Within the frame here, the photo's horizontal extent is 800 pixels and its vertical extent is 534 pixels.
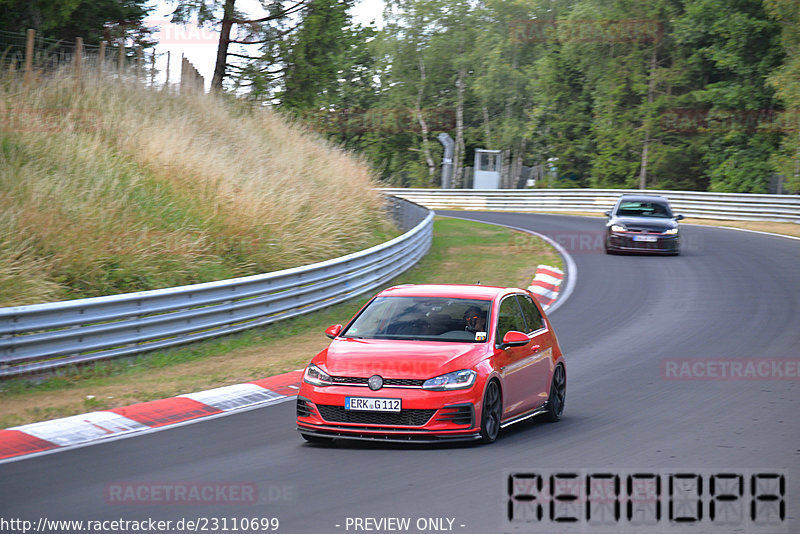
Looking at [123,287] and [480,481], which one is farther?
[123,287]

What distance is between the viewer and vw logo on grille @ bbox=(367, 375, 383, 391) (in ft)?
27.5

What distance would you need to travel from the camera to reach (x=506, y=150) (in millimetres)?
72125

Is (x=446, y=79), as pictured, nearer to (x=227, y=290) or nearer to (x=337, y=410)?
(x=227, y=290)

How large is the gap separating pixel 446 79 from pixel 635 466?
224 feet

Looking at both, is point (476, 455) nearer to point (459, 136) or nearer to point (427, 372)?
point (427, 372)

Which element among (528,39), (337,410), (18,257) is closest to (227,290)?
(18,257)

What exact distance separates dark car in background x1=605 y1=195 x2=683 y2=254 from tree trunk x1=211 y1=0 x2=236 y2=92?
13.0 meters

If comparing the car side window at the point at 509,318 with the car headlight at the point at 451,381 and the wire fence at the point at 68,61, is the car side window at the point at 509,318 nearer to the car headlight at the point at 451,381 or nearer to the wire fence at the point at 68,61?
the car headlight at the point at 451,381

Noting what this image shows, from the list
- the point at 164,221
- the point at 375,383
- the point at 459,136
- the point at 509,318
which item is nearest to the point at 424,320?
the point at 509,318

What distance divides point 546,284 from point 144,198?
887 cm

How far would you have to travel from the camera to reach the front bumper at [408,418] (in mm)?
8375

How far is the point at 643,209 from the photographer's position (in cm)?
2778

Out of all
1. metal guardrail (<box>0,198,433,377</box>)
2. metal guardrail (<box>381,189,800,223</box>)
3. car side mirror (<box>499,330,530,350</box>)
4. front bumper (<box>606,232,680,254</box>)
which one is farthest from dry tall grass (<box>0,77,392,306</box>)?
metal guardrail (<box>381,189,800,223</box>)

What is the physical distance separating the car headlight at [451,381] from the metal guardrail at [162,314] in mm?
5425
